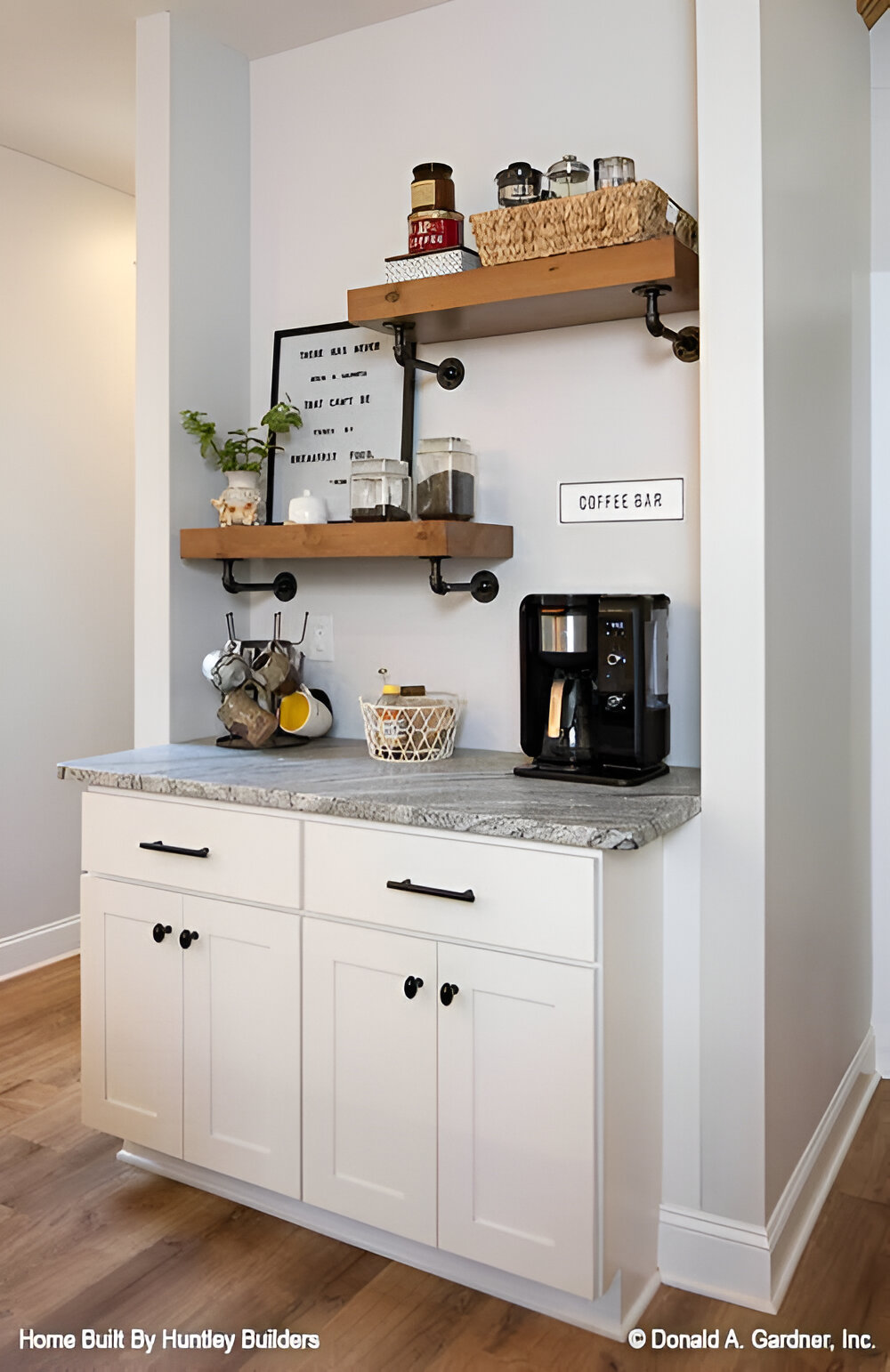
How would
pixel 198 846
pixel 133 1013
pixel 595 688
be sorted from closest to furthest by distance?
1. pixel 595 688
2. pixel 198 846
3. pixel 133 1013

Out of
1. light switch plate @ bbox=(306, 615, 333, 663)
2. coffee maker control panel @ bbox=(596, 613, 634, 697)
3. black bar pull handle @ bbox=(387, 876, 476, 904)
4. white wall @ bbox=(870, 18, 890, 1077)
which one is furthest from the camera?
light switch plate @ bbox=(306, 615, 333, 663)

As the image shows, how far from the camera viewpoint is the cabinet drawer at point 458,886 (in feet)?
5.74

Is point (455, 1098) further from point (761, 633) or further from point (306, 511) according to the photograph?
point (306, 511)

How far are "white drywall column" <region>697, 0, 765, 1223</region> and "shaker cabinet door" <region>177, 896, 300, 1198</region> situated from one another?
77cm

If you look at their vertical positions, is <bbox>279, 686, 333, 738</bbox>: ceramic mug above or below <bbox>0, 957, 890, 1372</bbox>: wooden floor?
above

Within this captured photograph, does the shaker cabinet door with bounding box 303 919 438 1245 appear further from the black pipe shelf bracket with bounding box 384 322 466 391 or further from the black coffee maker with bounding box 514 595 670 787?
the black pipe shelf bracket with bounding box 384 322 466 391

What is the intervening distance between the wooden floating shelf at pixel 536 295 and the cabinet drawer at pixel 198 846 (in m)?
1.08

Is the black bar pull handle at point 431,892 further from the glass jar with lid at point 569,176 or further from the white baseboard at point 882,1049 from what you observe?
the white baseboard at point 882,1049

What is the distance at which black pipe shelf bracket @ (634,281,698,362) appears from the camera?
206cm

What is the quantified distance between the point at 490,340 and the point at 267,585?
0.81 meters

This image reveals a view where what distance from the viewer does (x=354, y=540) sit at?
2.40 metres

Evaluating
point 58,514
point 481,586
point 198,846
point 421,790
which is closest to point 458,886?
point 421,790

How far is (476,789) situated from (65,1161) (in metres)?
1.29

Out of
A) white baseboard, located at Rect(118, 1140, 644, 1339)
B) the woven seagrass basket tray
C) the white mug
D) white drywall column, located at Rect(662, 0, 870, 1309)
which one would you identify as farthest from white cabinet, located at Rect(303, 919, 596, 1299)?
the woven seagrass basket tray
